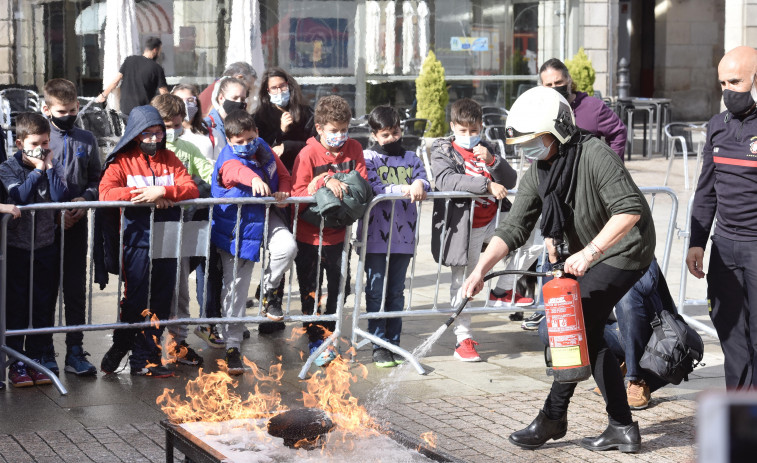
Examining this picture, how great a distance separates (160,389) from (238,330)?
2.74ft

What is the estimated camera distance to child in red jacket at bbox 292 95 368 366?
6.95 metres

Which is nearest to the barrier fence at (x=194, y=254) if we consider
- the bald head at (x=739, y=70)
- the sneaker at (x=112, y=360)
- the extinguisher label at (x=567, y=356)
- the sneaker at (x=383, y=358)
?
the sneaker at (x=383, y=358)

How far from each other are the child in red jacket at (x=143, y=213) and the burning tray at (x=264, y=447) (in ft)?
8.26

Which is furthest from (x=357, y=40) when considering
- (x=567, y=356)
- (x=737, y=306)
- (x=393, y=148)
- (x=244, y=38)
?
(x=567, y=356)

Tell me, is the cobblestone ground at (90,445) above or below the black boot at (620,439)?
below

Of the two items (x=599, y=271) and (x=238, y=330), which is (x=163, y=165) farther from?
(x=599, y=271)

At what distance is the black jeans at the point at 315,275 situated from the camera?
717cm

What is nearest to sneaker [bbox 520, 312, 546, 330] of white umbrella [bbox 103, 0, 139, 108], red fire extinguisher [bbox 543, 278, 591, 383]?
red fire extinguisher [bbox 543, 278, 591, 383]

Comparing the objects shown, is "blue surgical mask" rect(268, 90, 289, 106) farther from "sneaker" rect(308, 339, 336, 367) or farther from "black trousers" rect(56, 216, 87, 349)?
"sneaker" rect(308, 339, 336, 367)

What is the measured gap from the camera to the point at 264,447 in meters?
3.93

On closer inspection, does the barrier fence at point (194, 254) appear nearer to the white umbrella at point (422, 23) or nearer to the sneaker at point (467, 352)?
the sneaker at point (467, 352)

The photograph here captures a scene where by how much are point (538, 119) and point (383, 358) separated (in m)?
2.82

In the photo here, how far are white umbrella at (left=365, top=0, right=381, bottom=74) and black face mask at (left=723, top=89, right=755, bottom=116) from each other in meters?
15.8

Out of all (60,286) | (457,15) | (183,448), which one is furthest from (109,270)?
(457,15)
